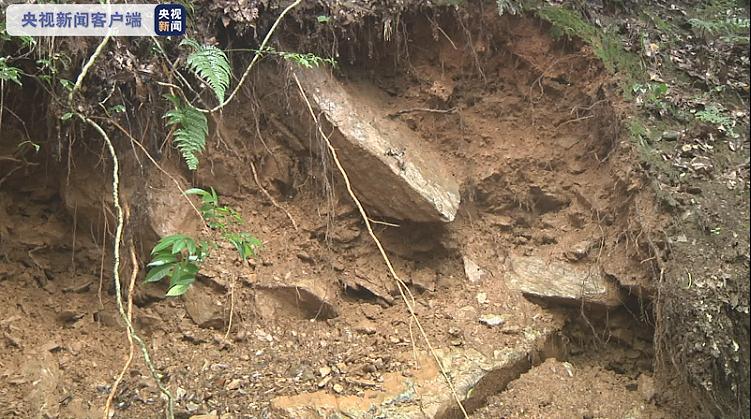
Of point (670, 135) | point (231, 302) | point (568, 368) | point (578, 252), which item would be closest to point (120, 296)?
point (231, 302)

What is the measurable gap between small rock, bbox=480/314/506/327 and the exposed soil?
3 cm

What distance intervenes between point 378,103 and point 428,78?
1.35ft

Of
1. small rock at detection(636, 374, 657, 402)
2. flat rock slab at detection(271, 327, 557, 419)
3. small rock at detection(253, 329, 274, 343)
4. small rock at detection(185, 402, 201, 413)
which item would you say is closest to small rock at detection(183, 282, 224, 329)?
small rock at detection(253, 329, 274, 343)

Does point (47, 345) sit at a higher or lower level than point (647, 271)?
lower

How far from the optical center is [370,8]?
379cm

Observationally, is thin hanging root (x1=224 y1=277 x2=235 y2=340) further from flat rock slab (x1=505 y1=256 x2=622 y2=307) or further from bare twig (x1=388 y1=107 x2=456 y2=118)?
flat rock slab (x1=505 y1=256 x2=622 y2=307)

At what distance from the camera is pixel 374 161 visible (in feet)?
11.9

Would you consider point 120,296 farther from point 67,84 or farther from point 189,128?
point 67,84

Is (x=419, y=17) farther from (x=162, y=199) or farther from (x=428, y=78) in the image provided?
(x=162, y=199)

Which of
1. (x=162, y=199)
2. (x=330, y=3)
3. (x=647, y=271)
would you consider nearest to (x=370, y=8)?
(x=330, y=3)

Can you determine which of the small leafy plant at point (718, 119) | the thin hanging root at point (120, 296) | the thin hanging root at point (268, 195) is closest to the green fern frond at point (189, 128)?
the thin hanging root at point (120, 296)

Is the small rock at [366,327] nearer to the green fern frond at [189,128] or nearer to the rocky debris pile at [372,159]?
the rocky debris pile at [372,159]

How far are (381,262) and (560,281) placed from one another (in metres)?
1.14

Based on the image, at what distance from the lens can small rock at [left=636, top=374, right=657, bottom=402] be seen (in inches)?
Answer: 134
